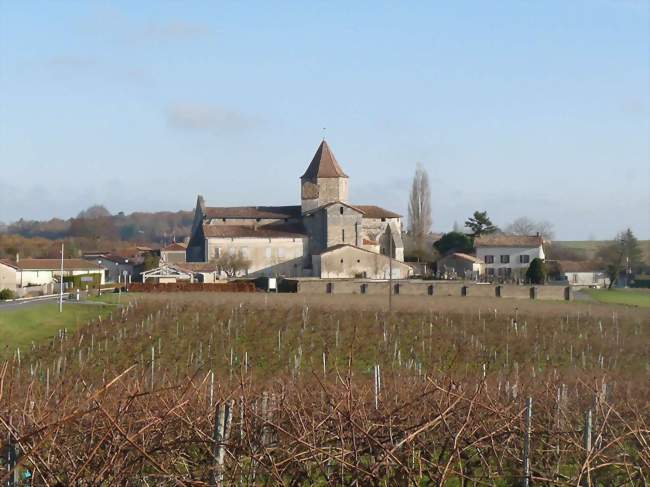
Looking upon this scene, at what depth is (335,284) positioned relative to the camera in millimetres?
59281

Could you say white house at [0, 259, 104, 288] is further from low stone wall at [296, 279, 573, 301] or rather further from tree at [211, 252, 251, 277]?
low stone wall at [296, 279, 573, 301]

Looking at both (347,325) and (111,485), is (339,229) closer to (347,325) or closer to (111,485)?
(347,325)

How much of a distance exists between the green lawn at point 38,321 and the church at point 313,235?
29.6 m

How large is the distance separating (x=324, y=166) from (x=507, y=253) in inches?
655

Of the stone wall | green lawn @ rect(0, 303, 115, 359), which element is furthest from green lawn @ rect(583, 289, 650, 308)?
green lawn @ rect(0, 303, 115, 359)

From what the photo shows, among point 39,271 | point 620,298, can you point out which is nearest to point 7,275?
point 39,271

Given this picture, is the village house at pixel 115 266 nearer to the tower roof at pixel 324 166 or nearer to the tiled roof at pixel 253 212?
the tiled roof at pixel 253 212

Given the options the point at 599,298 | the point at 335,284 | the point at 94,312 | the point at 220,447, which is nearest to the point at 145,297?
the point at 94,312

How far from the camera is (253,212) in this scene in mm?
84562

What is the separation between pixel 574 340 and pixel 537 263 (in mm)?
37996

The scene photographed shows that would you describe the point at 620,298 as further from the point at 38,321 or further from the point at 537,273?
the point at 38,321

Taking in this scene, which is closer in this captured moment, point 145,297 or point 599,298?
point 145,297

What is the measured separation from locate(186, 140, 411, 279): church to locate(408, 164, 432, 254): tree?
999 centimetres

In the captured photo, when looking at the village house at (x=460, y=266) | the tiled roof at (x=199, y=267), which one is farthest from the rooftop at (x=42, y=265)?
the village house at (x=460, y=266)
